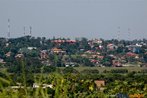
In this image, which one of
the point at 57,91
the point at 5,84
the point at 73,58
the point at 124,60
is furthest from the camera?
the point at 124,60

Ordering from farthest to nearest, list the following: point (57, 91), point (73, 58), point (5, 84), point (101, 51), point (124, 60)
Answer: point (101, 51)
point (124, 60)
point (73, 58)
point (57, 91)
point (5, 84)

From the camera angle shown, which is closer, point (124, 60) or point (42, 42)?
point (124, 60)

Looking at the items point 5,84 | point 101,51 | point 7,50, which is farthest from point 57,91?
point 101,51

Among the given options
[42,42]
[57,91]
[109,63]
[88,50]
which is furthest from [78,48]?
[57,91]

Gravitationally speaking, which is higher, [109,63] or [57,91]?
[57,91]

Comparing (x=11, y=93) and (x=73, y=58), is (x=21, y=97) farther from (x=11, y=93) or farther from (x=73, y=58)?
(x=73, y=58)

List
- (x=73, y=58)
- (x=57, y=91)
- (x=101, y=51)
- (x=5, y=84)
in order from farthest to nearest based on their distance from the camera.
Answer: (x=101, y=51), (x=73, y=58), (x=57, y=91), (x=5, y=84)

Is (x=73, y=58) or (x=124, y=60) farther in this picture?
(x=124, y=60)

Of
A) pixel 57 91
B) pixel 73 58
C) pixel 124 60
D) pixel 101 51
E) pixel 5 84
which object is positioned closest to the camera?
pixel 5 84

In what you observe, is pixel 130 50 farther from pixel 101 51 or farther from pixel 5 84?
pixel 5 84
